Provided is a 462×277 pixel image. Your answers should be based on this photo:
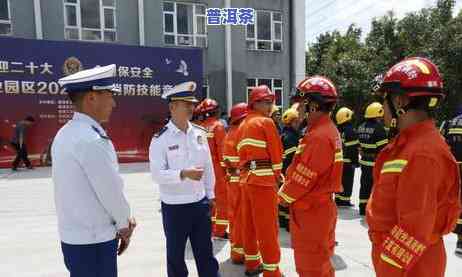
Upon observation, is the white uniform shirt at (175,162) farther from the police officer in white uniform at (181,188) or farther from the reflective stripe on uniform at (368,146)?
the reflective stripe on uniform at (368,146)

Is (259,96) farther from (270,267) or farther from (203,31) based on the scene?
(203,31)

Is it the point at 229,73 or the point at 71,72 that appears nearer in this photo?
the point at 71,72

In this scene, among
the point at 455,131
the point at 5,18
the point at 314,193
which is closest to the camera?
the point at 314,193

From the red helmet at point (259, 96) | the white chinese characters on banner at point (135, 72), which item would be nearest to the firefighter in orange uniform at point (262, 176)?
the red helmet at point (259, 96)

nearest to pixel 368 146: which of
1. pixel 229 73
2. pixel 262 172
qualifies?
pixel 262 172

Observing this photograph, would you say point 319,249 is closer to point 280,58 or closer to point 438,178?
point 438,178

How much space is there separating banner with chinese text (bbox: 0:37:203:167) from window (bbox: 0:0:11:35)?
3.49m

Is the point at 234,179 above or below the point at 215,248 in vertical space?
above

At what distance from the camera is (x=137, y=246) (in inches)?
214

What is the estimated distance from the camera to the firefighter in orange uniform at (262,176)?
386 cm

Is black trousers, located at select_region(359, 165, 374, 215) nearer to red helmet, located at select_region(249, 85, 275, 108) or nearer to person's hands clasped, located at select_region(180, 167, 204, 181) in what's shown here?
red helmet, located at select_region(249, 85, 275, 108)

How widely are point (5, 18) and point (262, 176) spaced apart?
16.1m

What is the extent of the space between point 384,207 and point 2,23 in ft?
58.4

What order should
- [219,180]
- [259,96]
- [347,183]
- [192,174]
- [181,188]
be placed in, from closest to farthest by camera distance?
[192,174] → [181,188] → [259,96] → [219,180] → [347,183]
